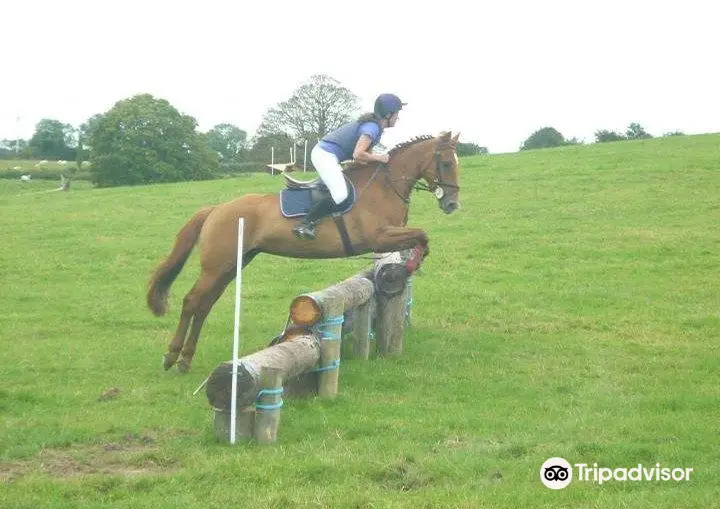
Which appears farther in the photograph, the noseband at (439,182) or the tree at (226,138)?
the tree at (226,138)

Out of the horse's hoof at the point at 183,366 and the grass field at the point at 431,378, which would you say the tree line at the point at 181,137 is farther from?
the horse's hoof at the point at 183,366

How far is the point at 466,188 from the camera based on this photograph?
95.5 feet

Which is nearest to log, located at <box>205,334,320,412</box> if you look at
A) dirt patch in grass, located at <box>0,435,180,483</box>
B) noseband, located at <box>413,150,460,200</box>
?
dirt patch in grass, located at <box>0,435,180,483</box>

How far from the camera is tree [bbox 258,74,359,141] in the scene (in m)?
63.3

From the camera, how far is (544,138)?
67.1 m

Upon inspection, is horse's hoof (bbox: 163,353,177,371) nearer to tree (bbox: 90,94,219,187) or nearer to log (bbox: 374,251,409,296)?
log (bbox: 374,251,409,296)

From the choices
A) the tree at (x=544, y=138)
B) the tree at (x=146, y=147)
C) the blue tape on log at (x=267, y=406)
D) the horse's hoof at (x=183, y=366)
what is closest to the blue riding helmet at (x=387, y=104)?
the horse's hoof at (x=183, y=366)

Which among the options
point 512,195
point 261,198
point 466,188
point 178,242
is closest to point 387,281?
point 261,198

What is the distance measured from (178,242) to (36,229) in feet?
52.7

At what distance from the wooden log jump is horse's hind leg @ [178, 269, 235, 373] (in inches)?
56.4

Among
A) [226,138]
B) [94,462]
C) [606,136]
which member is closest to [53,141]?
[226,138]

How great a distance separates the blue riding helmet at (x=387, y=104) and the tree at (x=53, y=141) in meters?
89.4

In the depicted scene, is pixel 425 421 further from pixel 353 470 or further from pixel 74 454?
pixel 74 454

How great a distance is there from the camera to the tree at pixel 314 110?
208 feet
